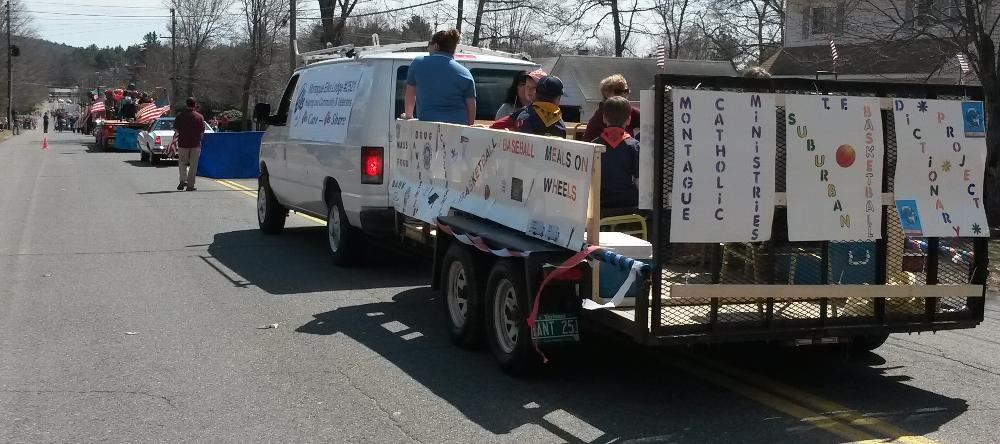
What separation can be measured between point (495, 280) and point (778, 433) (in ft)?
6.60

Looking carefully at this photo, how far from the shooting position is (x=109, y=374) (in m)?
6.70

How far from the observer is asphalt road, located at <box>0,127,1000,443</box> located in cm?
561

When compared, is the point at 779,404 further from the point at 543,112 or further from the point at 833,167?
the point at 543,112

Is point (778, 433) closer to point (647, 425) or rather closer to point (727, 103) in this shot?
point (647, 425)

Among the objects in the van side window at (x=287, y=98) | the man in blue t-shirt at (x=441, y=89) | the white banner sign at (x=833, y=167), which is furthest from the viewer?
the van side window at (x=287, y=98)

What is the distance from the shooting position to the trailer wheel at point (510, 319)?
6332 millimetres

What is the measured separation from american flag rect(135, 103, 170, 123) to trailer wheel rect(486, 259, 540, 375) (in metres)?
36.9

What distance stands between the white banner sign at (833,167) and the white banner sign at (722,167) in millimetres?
148

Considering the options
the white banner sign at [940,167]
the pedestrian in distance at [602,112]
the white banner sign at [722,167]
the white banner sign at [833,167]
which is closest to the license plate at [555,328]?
the white banner sign at [722,167]

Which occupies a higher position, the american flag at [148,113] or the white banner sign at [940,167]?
the american flag at [148,113]

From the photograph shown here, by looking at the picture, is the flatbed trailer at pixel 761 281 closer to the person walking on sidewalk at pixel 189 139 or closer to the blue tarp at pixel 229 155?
the person walking on sidewalk at pixel 189 139

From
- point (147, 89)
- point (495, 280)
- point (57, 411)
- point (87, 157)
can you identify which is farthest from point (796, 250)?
point (147, 89)

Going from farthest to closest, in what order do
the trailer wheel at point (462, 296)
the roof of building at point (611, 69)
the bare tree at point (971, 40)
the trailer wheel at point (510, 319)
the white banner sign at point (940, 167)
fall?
1. the roof of building at point (611, 69)
2. the bare tree at point (971, 40)
3. the trailer wheel at point (462, 296)
4. the trailer wheel at point (510, 319)
5. the white banner sign at point (940, 167)

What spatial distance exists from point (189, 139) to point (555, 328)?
1595 cm
